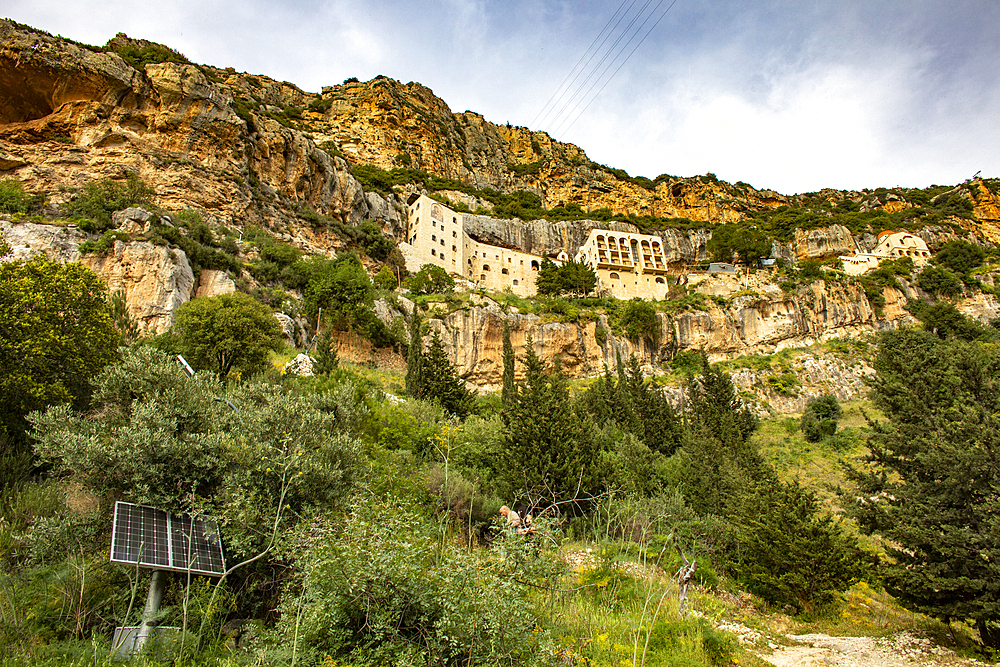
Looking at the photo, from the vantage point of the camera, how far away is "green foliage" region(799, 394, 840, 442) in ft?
97.7

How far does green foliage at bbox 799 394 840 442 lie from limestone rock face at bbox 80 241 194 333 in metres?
35.3

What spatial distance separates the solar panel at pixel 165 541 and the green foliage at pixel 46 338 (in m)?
5.26

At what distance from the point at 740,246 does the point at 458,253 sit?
3188 centimetres

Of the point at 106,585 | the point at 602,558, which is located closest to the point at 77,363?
the point at 106,585

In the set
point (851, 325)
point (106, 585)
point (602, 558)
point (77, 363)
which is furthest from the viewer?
point (851, 325)

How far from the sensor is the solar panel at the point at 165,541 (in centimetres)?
472

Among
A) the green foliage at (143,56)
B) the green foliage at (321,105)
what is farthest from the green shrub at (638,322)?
the green foliage at (321,105)

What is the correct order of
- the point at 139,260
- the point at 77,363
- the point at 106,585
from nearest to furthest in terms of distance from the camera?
1. the point at 106,585
2. the point at 77,363
3. the point at 139,260

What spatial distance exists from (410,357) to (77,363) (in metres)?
12.2

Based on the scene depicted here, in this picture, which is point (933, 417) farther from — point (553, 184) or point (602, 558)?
point (553, 184)

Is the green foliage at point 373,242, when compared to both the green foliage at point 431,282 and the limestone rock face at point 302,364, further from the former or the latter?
the limestone rock face at point 302,364

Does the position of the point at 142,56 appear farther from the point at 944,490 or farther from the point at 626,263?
the point at 944,490

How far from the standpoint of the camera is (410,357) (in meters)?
20.8

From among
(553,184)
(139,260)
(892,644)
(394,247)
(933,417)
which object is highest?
(553,184)
